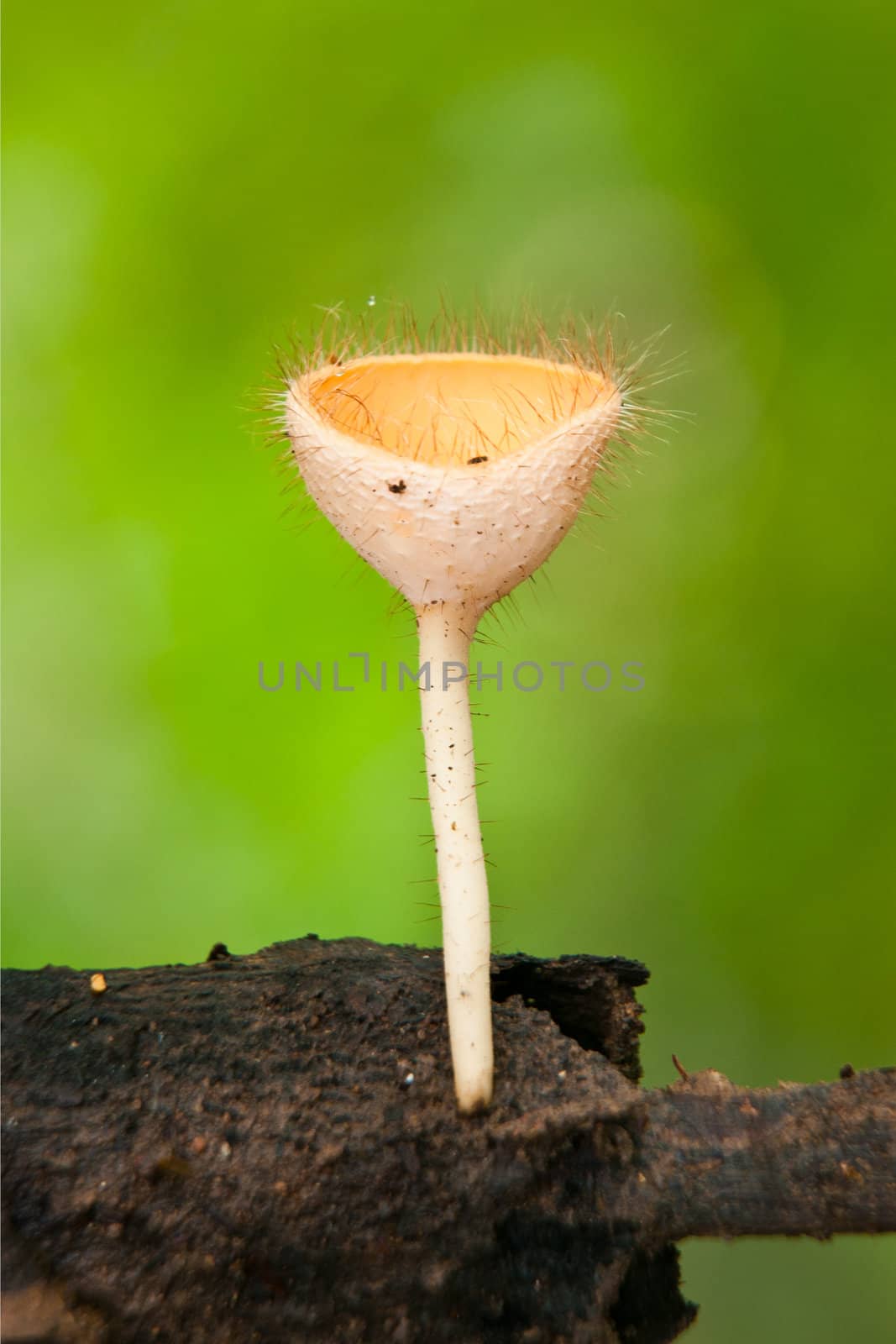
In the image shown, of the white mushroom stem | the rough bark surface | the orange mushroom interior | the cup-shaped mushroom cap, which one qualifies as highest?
the orange mushroom interior

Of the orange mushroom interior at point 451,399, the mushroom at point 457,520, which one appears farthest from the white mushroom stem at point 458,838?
the orange mushroom interior at point 451,399

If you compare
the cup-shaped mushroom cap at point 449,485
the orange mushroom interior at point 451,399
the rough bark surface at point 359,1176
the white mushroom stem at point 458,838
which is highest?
the orange mushroom interior at point 451,399

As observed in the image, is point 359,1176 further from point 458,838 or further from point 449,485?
point 449,485

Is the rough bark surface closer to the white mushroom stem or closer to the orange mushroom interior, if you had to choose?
the white mushroom stem

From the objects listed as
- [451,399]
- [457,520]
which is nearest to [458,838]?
[457,520]

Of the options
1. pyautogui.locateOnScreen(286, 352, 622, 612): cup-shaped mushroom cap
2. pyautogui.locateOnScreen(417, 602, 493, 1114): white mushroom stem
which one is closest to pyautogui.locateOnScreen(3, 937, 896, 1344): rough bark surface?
pyautogui.locateOnScreen(417, 602, 493, 1114): white mushroom stem

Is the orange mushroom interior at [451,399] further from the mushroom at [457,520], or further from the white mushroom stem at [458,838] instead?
the white mushroom stem at [458,838]

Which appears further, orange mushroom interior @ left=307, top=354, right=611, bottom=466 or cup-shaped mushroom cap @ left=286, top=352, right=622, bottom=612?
orange mushroom interior @ left=307, top=354, right=611, bottom=466

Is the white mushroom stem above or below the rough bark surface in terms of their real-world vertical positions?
above

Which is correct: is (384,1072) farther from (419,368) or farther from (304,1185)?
(419,368)
